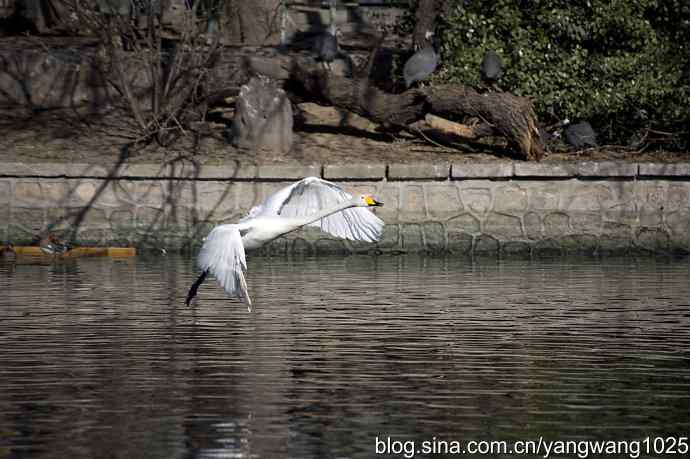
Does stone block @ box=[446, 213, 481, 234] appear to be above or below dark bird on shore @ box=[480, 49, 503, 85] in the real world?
below

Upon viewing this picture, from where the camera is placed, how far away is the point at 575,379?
831 cm

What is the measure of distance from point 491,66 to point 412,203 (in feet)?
11.7

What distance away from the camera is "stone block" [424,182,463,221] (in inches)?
744

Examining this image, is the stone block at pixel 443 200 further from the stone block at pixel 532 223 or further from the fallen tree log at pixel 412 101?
the fallen tree log at pixel 412 101

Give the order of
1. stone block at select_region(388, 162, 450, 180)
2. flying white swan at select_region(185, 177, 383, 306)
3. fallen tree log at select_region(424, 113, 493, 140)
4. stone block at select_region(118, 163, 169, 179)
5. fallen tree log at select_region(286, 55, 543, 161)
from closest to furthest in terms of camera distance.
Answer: flying white swan at select_region(185, 177, 383, 306) → stone block at select_region(118, 163, 169, 179) → stone block at select_region(388, 162, 450, 180) → fallen tree log at select_region(286, 55, 543, 161) → fallen tree log at select_region(424, 113, 493, 140)

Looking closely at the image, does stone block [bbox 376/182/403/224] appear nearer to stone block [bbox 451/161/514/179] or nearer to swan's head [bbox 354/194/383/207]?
stone block [bbox 451/161/514/179]

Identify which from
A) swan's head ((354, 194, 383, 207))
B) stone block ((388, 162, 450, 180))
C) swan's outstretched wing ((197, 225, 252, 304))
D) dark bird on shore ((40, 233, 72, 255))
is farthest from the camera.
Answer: stone block ((388, 162, 450, 180))

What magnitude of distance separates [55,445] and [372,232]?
20.8 ft

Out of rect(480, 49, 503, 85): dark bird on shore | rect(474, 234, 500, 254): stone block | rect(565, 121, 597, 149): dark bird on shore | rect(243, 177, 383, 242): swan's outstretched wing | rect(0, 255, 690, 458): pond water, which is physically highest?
rect(480, 49, 503, 85): dark bird on shore

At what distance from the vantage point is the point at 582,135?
824 inches

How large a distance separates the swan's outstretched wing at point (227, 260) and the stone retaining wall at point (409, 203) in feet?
25.6

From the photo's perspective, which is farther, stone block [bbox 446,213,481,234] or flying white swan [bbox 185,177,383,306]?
stone block [bbox 446,213,481,234]

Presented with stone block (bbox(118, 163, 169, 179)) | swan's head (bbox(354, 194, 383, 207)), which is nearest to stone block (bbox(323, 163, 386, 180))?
stone block (bbox(118, 163, 169, 179))

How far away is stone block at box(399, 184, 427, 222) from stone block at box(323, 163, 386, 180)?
39 centimetres
